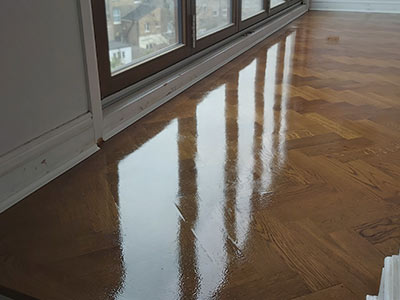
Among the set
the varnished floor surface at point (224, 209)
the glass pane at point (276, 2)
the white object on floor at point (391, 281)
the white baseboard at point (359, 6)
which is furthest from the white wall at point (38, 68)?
the white baseboard at point (359, 6)

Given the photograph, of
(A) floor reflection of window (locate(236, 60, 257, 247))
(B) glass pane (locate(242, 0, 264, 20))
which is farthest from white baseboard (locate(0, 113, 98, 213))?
(B) glass pane (locate(242, 0, 264, 20))

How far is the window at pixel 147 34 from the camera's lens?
1860mm

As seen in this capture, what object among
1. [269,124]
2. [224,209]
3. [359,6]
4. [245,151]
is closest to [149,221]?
[224,209]

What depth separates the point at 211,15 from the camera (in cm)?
296

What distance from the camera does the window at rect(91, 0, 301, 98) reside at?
186cm

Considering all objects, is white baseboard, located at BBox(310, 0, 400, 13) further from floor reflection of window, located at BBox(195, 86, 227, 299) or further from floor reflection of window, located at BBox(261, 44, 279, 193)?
floor reflection of window, located at BBox(195, 86, 227, 299)

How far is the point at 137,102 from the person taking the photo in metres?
2.01

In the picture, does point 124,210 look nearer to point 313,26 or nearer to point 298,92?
point 298,92

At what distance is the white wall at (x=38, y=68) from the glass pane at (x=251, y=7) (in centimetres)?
225

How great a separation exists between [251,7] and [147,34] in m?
1.79

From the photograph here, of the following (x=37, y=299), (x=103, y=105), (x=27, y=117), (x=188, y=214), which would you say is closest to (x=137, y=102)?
(x=103, y=105)

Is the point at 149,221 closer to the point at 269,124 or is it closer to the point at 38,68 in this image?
the point at 38,68

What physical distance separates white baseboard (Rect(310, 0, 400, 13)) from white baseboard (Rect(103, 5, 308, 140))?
105 inches

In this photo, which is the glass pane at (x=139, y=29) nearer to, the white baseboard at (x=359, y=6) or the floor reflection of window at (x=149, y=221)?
the floor reflection of window at (x=149, y=221)
